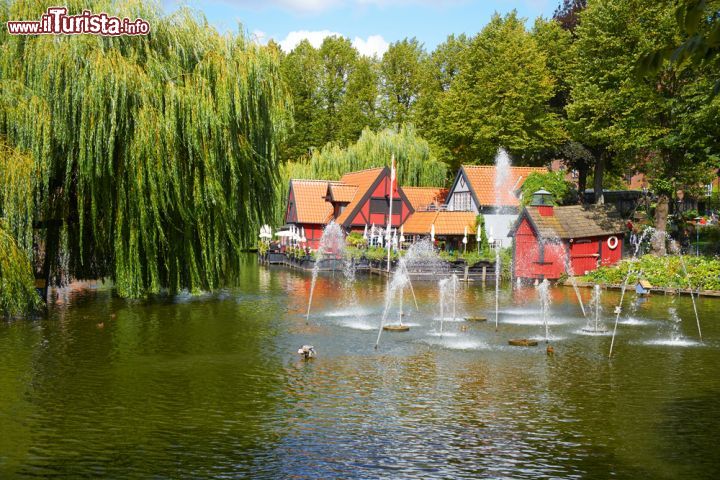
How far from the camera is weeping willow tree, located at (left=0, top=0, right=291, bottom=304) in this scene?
2328cm

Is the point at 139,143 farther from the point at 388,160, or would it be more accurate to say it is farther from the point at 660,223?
the point at 388,160

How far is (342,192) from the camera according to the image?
6744cm

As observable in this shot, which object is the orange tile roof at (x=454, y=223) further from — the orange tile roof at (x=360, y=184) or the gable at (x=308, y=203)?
the gable at (x=308, y=203)

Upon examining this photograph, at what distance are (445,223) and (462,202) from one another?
4355 mm

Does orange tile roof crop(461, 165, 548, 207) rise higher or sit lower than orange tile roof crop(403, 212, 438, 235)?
higher

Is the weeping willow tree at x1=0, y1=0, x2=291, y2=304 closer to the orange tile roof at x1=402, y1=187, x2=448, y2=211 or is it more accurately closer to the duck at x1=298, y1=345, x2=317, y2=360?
the duck at x1=298, y1=345, x2=317, y2=360

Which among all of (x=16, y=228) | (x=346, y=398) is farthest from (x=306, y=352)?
(x=16, y=228)

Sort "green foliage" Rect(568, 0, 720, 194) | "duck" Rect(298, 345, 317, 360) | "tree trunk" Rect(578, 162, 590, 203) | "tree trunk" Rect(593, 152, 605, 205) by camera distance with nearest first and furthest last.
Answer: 1. "duck" Rect(298, 345, 317, 360)
2. "green foliage" Rect(568, 0, 720, 194)
3. "tree trunk" Rect(593, 152, 605, 205)
4. "tree trunk" Rect(578, 162, 590, 203)

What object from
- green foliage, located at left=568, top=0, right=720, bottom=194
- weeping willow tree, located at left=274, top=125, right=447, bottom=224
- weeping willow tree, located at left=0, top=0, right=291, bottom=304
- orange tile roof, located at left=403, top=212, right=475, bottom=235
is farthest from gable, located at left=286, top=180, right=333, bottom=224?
weeping willow tree, located at left=0, top=0, right=291, bottom=304

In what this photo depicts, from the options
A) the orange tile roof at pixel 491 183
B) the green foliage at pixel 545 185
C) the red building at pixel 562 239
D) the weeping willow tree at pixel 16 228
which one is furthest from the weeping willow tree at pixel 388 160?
the weeping willow tree at pixel 16 228

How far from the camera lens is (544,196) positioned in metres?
48.2

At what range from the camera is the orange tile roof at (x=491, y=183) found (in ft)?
188

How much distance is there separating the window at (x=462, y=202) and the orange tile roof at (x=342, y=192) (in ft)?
32.8

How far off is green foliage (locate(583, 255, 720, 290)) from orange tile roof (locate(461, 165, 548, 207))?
1417 cm
